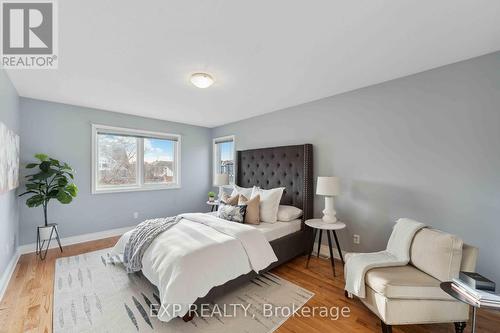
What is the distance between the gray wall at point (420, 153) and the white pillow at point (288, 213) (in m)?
0.37

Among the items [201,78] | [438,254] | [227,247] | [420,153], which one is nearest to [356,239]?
[438,254]

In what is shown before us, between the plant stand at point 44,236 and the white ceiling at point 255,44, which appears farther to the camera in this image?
the plant stand at point 44,236

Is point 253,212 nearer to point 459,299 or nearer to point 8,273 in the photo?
point 459,299

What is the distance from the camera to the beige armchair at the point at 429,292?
1.52m

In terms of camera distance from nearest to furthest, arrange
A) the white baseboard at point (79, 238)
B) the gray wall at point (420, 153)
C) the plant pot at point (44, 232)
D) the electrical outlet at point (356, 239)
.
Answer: the gray wall at point (420, 153) → the electrical outlet at point (356, 239) → the plant pot at point (44, 232) → the white baseboard at point (79, 238)

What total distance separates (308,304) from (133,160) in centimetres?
401

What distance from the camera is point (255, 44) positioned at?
180 cm

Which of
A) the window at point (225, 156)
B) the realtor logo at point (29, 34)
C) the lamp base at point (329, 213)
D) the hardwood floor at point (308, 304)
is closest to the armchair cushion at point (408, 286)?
the hardwood floor at point (308, 304)

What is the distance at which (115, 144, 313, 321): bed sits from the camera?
1.70 metres

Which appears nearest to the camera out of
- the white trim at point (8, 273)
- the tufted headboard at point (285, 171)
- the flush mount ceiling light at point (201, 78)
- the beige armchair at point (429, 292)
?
the beige armchair at point (429, 292)

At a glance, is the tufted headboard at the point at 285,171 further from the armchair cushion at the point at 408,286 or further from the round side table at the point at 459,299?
the round side table at the point at 459,299

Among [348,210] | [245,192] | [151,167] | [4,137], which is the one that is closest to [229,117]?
[245,192]

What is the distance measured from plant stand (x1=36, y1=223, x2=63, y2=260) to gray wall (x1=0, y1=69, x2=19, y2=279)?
239 mm

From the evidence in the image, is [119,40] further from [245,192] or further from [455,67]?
[455,67]
